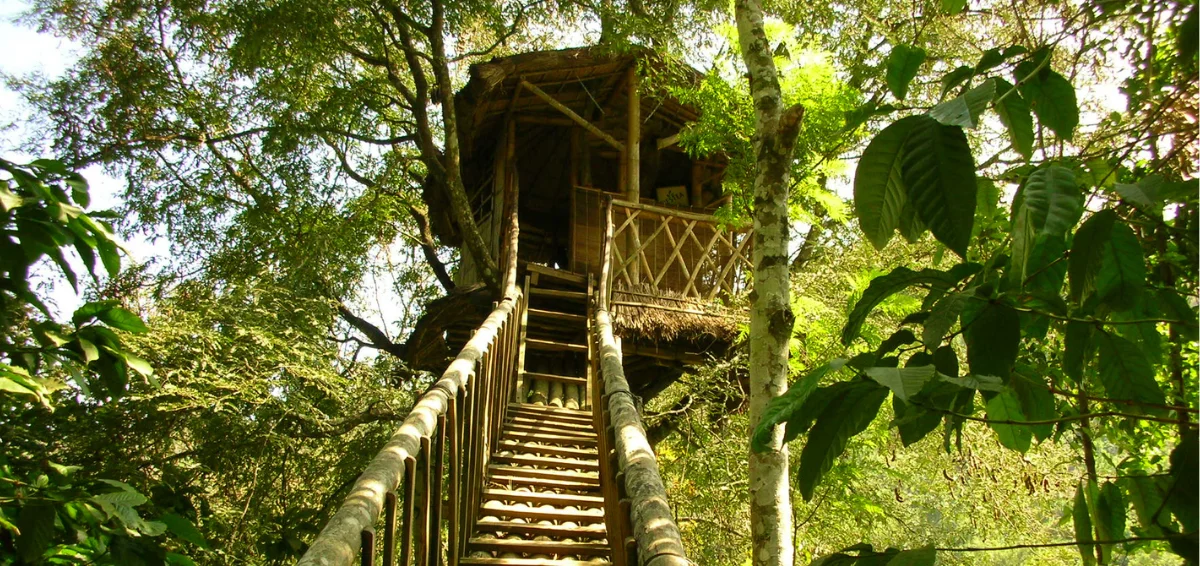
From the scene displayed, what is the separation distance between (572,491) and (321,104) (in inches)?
194

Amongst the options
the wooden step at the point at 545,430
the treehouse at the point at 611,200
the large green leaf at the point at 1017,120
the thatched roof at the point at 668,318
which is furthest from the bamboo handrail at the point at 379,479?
the treehouse at the point at 611,200

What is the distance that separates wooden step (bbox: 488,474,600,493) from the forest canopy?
104 cm

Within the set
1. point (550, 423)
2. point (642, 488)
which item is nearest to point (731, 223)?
point (550, 423)

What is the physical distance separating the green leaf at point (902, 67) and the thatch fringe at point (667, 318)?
17.3 feet

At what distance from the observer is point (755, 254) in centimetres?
302

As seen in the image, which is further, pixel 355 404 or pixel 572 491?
pixel 355 404

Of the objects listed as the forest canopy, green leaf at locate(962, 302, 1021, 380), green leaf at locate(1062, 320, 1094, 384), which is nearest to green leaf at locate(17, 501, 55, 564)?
the forest canopy

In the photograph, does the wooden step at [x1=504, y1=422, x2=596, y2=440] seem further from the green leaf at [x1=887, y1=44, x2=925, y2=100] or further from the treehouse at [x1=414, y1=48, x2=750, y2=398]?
the green leaf at [x1=887, y1=44, x2=925, y2=100]

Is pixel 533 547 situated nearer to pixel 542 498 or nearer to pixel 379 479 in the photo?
pixel 542 498

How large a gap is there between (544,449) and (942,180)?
158 inches

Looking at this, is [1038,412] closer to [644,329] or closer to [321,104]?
[644,329]

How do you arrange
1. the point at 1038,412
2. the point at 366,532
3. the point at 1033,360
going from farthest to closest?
the point at 1033,360
the point at 366,532
the point at 1038,412

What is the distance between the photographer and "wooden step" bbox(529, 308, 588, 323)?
21.9 feet

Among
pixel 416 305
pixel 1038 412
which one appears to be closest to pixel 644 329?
pixel 1038 412
